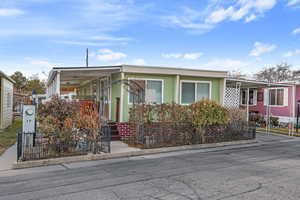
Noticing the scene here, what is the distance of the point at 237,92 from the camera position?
14.7 metres

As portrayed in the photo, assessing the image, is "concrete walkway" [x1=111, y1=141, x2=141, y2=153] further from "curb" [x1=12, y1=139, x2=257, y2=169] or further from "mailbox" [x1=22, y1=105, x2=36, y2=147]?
"mailbox" [x1=22, y1=105, x2=36, y2=147]

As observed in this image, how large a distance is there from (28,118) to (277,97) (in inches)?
718

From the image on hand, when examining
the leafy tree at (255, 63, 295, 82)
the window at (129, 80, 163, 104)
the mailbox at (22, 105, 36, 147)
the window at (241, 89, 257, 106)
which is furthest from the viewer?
the leafy tree at (255, 63, 295, 82)

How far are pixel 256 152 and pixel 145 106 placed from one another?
14.4 ft

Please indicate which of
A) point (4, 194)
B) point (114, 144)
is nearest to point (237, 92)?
point (114, 144)

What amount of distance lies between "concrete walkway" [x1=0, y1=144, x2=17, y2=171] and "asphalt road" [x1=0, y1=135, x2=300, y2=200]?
63cm

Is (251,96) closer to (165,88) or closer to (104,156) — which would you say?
(165,88)

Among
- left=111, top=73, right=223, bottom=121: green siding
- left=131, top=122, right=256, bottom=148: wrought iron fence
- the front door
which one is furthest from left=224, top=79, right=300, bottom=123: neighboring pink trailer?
the front door

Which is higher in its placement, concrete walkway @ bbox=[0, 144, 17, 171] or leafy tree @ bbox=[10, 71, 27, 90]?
leafy tree @ bbox=[10, 71, 27, 90]

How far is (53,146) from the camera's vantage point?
7332mm

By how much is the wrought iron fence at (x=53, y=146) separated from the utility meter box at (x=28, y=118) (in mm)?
390

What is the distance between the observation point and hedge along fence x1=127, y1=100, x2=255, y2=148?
916 centimetres

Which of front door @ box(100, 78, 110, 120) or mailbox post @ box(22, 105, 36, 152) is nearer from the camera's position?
mailbox post @ box(22, 105, 36, 152)

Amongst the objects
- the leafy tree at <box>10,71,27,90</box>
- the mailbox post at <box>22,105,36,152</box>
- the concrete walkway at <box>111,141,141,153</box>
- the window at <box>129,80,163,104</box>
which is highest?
the leafy tree at <box>10,71,27,90</box>
